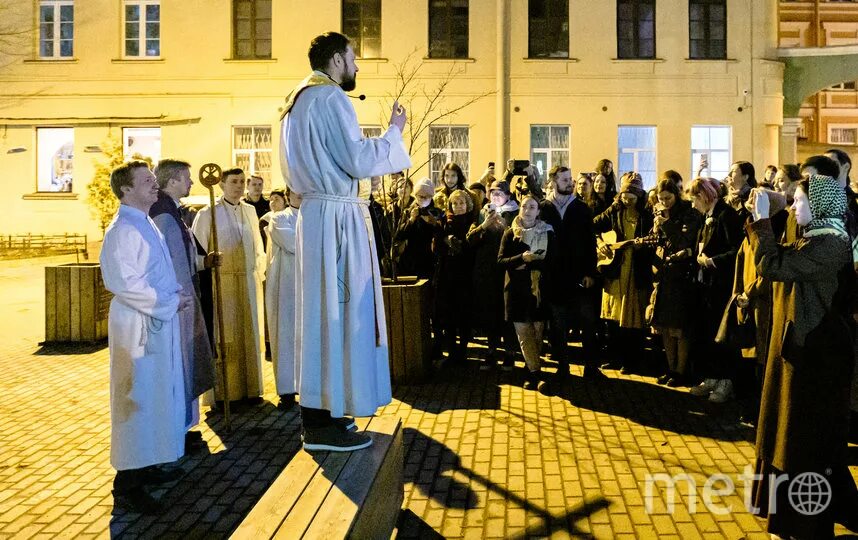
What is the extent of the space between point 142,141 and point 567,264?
17.0 metres

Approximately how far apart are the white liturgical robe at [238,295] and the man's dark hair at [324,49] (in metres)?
3.09

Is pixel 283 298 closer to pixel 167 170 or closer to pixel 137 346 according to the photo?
pixel 167 170

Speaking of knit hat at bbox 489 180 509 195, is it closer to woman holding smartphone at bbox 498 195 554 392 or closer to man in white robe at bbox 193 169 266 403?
woman holding smartphone at bbox 498 195 554 392

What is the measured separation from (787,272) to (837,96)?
145 feet

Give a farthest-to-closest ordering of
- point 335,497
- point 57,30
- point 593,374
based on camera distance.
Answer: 1. point 57,30
2. point 593,374
3. point 335,497

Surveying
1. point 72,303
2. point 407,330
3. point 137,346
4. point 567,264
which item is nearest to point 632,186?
point 567,264

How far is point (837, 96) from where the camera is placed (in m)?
41.1

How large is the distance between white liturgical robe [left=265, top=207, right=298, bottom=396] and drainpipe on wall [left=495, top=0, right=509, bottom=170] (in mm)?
13193

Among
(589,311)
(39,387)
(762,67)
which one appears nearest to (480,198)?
(589,311)

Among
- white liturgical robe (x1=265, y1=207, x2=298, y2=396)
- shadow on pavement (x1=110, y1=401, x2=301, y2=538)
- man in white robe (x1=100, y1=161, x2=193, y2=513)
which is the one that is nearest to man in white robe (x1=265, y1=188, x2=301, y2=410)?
white liturgical robe (x1=265, y1=207, x2=298, y2=396)

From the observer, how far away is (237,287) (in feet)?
22.3

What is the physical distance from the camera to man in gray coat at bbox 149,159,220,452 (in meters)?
5.45

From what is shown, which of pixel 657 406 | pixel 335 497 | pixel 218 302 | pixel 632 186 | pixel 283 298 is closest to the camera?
pixel 335 497

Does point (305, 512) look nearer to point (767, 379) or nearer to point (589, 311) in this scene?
point (767, 379)
